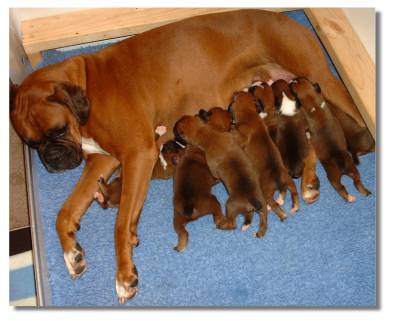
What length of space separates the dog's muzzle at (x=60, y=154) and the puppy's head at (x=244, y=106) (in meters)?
1.02

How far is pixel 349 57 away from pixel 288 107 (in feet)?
2.11

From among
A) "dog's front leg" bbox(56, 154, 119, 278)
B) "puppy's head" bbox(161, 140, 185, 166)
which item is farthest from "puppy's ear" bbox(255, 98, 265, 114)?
"dog's front leg" bbox(56, 154, 119, 278)

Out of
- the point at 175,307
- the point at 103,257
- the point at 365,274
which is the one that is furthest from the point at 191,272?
the point at 365,274

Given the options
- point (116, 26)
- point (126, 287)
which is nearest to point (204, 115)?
point (116, 26)

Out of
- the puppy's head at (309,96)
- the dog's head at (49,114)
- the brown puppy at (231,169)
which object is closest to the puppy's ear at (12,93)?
the dog's head at (49,114)

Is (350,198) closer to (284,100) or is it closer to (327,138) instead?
(327,138)

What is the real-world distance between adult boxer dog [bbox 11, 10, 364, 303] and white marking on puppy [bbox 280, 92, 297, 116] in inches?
11.0

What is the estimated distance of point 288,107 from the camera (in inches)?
133

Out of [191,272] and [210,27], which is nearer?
[191,272]

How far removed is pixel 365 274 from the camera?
10.9ft

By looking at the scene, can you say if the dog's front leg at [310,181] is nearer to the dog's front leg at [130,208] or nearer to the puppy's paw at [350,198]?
the puppy's paw at [350,198]

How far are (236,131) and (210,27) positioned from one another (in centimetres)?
78

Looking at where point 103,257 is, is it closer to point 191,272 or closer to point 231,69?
point 191,272

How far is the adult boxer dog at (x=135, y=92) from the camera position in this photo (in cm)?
322
